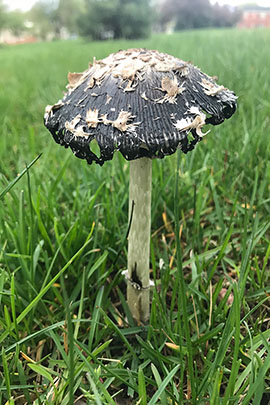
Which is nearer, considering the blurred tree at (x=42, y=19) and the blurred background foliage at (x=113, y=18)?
the blurred background foliage at (x=113, y=18)

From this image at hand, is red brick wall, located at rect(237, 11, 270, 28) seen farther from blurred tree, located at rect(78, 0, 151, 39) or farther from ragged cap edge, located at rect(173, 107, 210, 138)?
ragged cap edge, located at rect(173, 107, 210, 138)

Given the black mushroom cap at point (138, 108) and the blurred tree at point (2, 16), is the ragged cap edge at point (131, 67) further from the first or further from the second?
the blurred tree at point (2, 16)

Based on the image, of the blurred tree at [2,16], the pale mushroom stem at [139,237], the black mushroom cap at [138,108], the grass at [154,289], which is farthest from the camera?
the blurred tree at [2,16]

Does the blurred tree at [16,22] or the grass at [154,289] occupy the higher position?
the blurred tree at [16,22]

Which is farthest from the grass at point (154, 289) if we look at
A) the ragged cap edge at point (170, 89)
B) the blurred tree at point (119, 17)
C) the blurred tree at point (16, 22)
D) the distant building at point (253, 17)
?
the blurred tree at point (16, 22)

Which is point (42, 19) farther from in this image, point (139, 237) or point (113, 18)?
point (139, 237)

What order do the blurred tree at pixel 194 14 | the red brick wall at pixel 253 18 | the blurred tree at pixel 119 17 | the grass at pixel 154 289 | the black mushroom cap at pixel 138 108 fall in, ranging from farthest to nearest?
the blurred tree at pixel 194 14, the red brick wall at pixel 253 18, the blurred tree at pixel 119 17, the grass at pixel 154 289, the black mushroom cap at pixel 138 108

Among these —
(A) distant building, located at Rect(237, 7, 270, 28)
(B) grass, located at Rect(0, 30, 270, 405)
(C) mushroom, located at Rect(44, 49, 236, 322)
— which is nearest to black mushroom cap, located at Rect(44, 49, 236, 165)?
(C) mushroom, located at Rect(44, 49, 236, 322)

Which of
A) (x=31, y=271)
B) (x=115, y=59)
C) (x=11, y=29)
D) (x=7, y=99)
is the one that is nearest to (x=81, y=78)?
(x=115, y=59)
